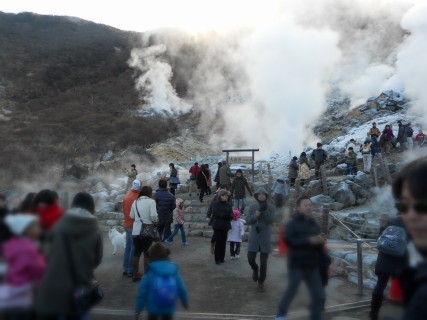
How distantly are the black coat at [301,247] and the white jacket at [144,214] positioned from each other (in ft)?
12.4

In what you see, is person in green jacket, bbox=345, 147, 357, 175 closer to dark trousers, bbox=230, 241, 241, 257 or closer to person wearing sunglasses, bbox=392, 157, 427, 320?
dark trousers, bbox=230, 241, 241, 257

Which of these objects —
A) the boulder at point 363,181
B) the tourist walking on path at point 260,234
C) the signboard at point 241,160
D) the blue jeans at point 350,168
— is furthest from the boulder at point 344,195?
the tourist walking on path at point 260,234

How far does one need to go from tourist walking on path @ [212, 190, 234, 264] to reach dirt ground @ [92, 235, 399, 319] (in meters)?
0.32

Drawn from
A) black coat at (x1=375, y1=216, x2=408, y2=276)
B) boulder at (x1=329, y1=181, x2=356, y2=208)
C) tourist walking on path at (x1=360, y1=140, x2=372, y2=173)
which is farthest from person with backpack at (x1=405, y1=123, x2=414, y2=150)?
black coat at (x1=375, y1=216, x2=408, y2=276)

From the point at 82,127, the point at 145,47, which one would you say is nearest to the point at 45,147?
the point at 82,127

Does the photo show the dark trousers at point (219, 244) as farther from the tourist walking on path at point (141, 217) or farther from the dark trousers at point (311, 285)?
the dark trousers at point (311, 285)

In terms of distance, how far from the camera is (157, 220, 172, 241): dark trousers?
735cm

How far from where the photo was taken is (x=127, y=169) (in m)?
20.5

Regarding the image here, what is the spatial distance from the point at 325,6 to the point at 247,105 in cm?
2572

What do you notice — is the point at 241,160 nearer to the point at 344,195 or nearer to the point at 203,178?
the point at 203,178

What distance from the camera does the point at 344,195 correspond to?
10.7 metres

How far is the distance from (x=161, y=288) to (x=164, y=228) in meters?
4.96

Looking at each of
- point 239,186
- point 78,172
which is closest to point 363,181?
point 239,186

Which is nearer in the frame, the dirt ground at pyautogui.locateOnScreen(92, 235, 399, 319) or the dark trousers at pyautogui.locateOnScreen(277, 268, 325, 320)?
the dark trousers at pyautogui.locateOnScreen(277, 268, 325, 320)
